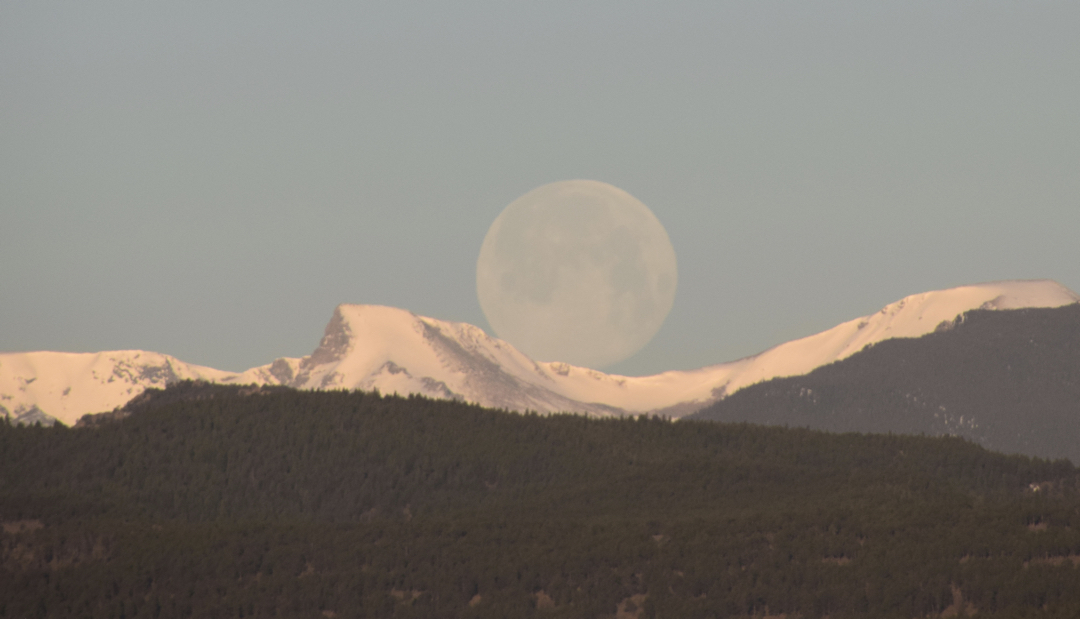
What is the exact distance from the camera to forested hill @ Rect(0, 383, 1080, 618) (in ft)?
190

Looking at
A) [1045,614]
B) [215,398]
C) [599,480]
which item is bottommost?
[1045,614]

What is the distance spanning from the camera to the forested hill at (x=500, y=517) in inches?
2275

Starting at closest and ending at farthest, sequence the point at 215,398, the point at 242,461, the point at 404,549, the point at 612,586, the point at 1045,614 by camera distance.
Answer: the point at 1045,614, the point at 612,586, the point at 404,549, the point at 242,461, the point at 215,398

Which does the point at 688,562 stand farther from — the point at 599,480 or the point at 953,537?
the point at 599,480

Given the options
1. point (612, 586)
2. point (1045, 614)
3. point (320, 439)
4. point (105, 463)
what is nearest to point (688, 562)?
point (612, 586)

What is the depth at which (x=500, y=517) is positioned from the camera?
75.3 m

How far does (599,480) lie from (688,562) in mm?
24323

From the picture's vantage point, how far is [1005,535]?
60.0m

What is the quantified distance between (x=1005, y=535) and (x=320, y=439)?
171 ft

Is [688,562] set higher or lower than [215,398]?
lower

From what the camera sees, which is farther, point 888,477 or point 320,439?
point 320,439

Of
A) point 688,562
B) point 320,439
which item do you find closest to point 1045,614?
point 688,562

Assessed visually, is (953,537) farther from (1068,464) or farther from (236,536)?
(236,536)

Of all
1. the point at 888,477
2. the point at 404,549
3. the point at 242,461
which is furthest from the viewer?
the point at 242,461
